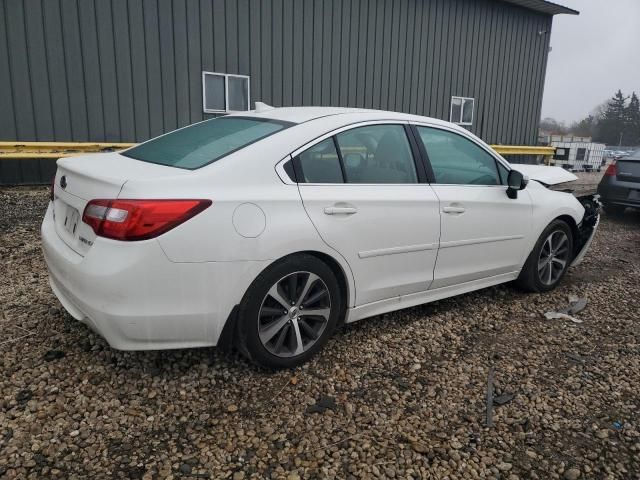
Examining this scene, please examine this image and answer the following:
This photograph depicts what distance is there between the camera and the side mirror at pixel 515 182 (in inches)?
152

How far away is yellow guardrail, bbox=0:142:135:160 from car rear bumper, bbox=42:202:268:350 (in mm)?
6126

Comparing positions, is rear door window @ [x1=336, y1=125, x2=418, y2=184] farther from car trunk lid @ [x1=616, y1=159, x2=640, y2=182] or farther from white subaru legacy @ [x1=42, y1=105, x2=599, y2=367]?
car trunk lid @ [x1=616, y1=159, x2=640, y2=182]

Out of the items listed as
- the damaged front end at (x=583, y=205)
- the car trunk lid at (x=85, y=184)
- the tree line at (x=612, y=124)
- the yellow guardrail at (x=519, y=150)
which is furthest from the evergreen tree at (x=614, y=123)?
the car trunk lid at (x=85, y=184)

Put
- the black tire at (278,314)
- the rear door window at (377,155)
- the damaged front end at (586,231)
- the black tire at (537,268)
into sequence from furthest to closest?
the damaged front end at (586,231), the black tire at (537,268), the rear door window at (377,155), the black tire at (278,314)

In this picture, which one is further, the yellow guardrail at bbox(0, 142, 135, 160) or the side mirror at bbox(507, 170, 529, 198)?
the yellow guardrail at bbox(0, 142, 135, 160)

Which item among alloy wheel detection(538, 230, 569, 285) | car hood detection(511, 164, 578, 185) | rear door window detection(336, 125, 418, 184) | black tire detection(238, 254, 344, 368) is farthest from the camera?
car hood detection(511, 164, 578, 185)

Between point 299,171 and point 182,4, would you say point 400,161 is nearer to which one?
point 299,171

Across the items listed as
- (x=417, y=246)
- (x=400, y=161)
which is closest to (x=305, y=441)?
(x=417, y=246)

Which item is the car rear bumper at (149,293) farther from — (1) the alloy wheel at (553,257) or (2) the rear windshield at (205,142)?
(1) the alloy wheel at (553,257)

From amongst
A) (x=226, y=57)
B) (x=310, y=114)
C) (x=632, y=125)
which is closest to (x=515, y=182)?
(x=310, y=114)

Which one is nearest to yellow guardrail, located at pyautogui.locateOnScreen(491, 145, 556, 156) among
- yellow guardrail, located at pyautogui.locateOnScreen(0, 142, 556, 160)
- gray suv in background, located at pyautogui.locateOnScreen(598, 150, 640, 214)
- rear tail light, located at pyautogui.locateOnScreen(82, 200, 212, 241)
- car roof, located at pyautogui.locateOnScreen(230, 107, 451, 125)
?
gray suv in background, located at pyautogui.locateOnScreen(598, 150, 640, 214)

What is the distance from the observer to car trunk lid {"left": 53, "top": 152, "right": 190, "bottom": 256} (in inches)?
98.2

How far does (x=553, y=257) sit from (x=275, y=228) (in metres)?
3.02

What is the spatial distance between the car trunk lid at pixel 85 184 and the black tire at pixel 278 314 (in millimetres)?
729
